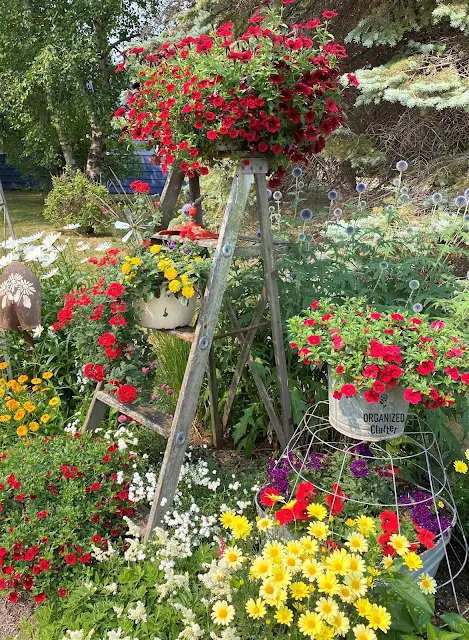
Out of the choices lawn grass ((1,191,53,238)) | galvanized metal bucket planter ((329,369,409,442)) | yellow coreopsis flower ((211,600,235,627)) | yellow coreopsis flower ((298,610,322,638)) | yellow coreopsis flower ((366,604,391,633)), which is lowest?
lawn grass ((1,191,53,238))

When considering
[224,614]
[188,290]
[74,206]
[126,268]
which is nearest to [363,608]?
[224,614]

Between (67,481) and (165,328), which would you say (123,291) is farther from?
(67,481)

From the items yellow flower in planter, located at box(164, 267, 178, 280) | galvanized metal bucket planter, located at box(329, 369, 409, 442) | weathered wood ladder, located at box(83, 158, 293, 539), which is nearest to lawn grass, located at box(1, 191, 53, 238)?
weathered wood ladder, located at box(83, 158, 293, 539)

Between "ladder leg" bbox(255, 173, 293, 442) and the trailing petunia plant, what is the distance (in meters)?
0.37

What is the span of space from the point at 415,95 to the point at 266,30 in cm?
336

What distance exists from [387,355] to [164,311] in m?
0.91

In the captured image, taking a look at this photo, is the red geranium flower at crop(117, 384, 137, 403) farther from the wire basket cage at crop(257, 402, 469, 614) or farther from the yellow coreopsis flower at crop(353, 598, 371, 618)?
the yellow coreopsis flower at crop(353, 598, 371, 618)

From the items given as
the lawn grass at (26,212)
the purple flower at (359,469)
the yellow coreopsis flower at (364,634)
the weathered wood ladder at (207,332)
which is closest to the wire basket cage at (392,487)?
the purple flower at (359,469)

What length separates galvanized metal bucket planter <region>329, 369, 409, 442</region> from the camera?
6.36 ft

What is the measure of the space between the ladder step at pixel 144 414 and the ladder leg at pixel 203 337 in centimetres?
8

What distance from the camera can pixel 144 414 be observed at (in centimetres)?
235

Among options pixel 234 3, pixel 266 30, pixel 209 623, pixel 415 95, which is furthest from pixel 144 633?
pixel 234 3

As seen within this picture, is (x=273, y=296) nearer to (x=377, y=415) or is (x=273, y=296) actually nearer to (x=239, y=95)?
(x=377, y=415)

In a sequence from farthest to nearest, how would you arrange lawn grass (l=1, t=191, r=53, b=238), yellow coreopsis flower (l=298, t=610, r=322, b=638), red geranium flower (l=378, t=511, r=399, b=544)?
lawn grass (l=1, t=191, r=53, b=238) → red geranium flower (l=378, t=511, r=399, b=544) → yellow coreopsis flower (l=298, t=610, r=322, b=638)
